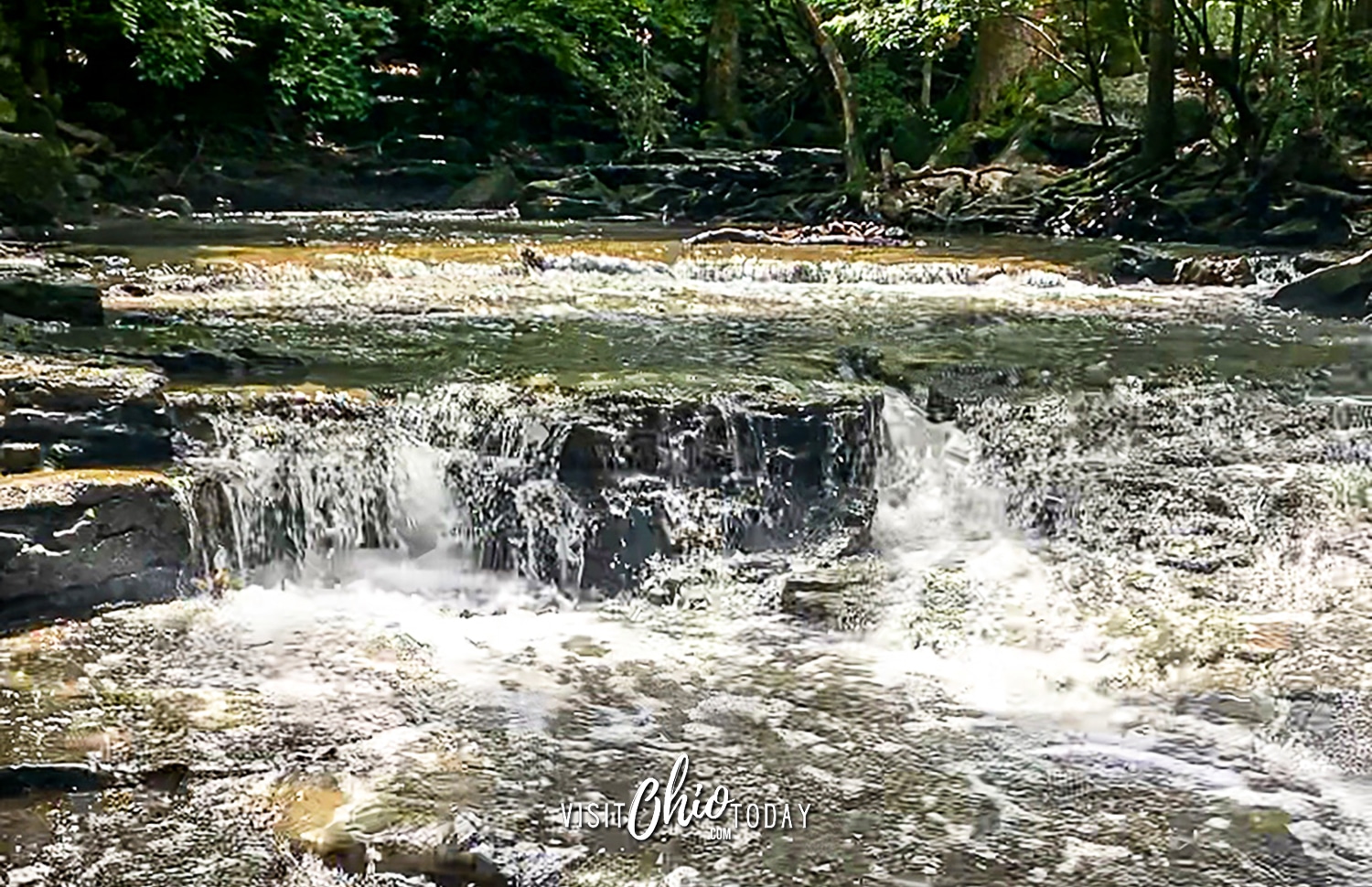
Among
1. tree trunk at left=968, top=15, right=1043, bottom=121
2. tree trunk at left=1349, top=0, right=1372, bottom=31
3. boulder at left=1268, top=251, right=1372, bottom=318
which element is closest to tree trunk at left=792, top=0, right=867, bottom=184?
tree trunk at left=968, top=15, right=1043, bottom=121

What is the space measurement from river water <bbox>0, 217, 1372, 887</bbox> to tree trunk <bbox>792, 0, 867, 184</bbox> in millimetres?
7019

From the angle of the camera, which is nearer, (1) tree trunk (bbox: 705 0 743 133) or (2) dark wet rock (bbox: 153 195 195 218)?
(2) dark wet rock (bbox: 153 195 195 218)

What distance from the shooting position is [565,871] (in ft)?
10.9

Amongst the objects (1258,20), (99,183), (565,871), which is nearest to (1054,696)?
(565,871)

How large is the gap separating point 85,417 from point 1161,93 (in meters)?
11.3

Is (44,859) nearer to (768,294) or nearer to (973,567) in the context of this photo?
(973,567)

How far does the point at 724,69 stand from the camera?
885 inches

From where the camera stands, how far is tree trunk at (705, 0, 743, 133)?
72.9 ft

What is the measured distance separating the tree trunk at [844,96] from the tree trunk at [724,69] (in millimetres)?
4524

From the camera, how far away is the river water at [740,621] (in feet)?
11.6

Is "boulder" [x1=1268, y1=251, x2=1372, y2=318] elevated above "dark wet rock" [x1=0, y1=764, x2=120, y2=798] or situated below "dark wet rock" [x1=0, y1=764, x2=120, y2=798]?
above

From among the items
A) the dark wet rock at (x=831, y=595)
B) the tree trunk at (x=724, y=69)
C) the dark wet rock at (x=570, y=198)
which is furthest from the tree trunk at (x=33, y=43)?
the dark wet rock at (x=831, y=595)

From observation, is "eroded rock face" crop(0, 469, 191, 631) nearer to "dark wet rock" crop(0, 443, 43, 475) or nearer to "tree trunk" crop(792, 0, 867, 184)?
"dark wet rock" crop(0, 443, 43, 475)

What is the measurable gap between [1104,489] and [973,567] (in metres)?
0.81
